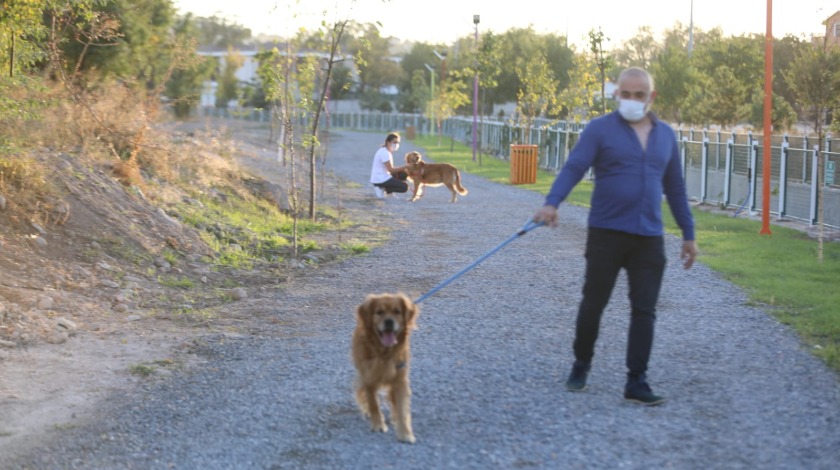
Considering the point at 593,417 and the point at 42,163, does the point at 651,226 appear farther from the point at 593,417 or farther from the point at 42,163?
the point at 42,163

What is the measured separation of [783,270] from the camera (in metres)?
12.5

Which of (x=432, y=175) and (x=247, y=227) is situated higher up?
(x=432, y=175)

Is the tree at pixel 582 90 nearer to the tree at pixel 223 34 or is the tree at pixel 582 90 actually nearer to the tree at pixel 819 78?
the tree at pixel 819 78

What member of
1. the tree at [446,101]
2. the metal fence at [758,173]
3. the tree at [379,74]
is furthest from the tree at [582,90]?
the tree at [379,74]

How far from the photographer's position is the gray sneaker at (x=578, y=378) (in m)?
6.54

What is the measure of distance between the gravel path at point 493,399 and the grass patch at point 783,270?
0.24 m

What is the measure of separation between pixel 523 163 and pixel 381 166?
281 inches

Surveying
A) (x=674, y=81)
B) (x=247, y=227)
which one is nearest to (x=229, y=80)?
(x=674, y=81)

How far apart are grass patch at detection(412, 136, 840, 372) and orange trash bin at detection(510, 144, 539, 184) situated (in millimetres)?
8340

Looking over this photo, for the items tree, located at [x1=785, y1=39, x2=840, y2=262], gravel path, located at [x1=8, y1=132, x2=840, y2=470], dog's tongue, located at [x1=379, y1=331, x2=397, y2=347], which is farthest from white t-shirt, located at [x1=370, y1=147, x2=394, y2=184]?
dog's tongue, located at [x1=379, y1=331, x2=397, y2=347]

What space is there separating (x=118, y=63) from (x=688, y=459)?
19224 millimetres

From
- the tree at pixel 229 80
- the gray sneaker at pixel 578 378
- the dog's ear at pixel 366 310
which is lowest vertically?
the gray sneaker at pixel 578 378

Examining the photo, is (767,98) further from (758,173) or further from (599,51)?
(599,51)

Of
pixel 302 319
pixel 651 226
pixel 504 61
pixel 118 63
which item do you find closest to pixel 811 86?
pixel 302 319
